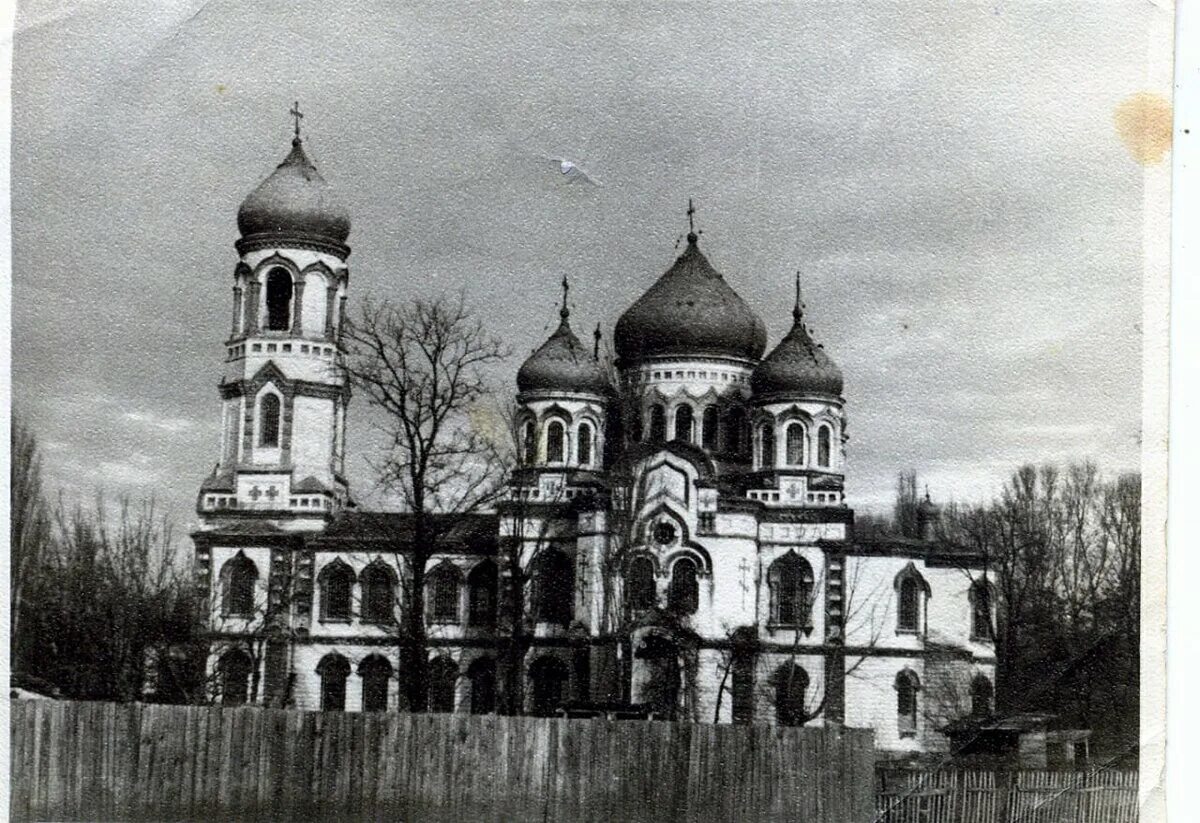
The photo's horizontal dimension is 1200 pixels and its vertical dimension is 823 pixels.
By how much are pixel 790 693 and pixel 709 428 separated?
4.82 metres

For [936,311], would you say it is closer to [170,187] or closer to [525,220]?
[525,220]

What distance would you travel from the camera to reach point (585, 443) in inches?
589

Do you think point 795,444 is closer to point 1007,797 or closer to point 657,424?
point 657,424

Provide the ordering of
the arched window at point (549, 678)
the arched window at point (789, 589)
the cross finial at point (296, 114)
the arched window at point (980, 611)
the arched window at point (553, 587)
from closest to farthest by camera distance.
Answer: the cross finial at point (296, 114)
the arched window at point (549, 678)
the arched window at point (553, 587)
the arched window at point (980, 611)
the arched window at point (789, 589)

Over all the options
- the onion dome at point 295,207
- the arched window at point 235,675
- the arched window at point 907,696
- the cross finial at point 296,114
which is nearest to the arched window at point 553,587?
the arched window at point 235,675

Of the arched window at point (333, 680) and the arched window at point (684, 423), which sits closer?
the arched window at point (333, 680)

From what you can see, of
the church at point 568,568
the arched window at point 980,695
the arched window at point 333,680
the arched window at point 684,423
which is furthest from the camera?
the arched window at point 684,423

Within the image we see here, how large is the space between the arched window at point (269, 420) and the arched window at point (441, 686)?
3.05 metres

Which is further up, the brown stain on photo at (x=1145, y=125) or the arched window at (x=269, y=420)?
the brown stain on photo at (x=1145, y=125)

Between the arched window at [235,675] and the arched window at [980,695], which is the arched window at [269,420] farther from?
the arched window at [980,695]

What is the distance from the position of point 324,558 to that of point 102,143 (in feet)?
15.4

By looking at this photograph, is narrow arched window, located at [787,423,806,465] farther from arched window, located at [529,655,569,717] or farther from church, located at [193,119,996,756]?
arched window, located at [529,655,569,717]

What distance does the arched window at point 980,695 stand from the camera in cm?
1212

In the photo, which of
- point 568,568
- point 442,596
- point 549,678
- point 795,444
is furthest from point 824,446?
point 442,596
